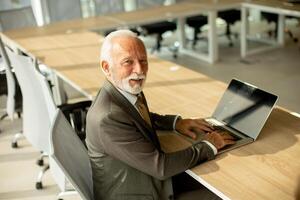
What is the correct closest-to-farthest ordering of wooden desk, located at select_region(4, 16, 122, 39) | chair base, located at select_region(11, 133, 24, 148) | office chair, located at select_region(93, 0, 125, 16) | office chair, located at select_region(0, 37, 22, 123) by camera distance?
1. office chair, located at select_region(0, 37, 22, 123)
2. chair base, located at select_region(11, 133, 24, 148)
3. wooden desk, located at select_region(4, 16, 122, 39)
4. office chair, located at select_region(93, 0, 125, 16)

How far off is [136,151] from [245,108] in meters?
0.64

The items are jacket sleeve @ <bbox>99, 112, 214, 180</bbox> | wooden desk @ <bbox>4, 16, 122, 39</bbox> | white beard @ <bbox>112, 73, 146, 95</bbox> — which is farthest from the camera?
wooden desk @ <bbox>4, 16, 122, 39</bbox>

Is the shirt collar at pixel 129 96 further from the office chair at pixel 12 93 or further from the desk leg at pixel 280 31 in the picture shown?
the desk leg at pixel 280 31

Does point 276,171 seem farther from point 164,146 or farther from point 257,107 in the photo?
point 164,146

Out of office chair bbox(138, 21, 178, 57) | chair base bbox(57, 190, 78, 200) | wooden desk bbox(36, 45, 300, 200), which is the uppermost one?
wooden desk bbox(36, 45, 300, 200)

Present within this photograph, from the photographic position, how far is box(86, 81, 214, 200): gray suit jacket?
5.96 feet

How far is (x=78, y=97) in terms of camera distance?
446 centimetres

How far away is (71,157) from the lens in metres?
1.92

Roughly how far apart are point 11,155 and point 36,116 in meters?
1.09

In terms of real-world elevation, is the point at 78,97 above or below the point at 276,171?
below

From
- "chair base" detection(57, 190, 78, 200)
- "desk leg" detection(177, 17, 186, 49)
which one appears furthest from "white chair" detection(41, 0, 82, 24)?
"chair base" detection(57, 190, 78, 200)

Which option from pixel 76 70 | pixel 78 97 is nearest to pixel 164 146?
pixel 76 70

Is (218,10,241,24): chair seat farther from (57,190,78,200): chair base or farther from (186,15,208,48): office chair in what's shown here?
(57,190,78,200): chair base

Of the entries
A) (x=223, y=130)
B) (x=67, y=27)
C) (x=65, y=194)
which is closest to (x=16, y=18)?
(x=67, y=27)
